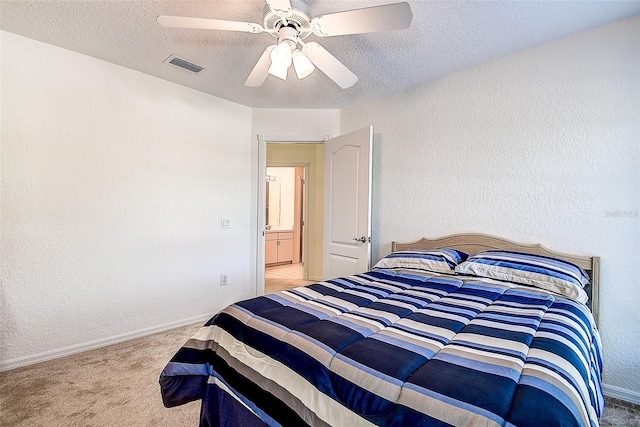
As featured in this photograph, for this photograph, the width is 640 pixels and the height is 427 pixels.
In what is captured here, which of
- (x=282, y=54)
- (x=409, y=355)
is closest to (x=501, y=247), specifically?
(x=409, y=355)

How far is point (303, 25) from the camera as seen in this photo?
174 cm

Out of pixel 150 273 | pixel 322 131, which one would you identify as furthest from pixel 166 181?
pixel 322 131

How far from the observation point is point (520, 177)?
237 centimetres

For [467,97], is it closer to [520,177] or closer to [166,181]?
[520,177]

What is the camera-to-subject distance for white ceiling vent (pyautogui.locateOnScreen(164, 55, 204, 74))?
2.55 m

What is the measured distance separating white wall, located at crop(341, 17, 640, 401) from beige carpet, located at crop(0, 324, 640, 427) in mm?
867

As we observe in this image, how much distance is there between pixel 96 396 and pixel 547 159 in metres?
3.39

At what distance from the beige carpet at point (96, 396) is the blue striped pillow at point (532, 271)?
746 mm

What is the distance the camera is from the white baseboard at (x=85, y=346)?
7.27ft

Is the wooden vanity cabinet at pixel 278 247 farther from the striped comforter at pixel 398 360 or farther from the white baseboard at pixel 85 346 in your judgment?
the striped comforter at pixel 398 360

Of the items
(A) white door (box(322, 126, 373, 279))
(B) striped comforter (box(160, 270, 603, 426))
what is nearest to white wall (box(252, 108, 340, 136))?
(A) white door (box(322, 126, 373, 279))

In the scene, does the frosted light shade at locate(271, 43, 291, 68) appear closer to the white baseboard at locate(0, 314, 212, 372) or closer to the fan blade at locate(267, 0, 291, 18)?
the fan blade at locate(267, 0, 291, 18)

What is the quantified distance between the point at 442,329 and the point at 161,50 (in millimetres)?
2719

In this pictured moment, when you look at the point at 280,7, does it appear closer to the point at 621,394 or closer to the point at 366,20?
the point at 366,20
